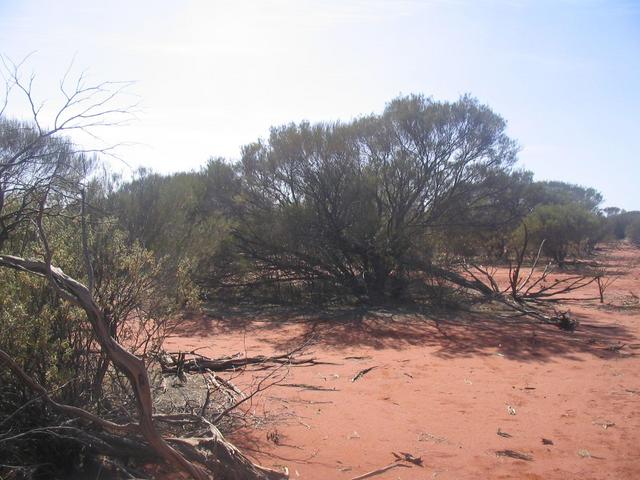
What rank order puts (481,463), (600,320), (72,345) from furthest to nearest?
(600,320) < (481,463) < (72,345)

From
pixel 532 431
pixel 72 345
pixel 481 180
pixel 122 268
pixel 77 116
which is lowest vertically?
pixel 532 431

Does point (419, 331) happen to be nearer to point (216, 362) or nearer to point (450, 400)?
point (450, 400)

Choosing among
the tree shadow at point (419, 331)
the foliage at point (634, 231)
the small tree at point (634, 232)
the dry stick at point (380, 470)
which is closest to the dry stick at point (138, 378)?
the dry stick at point (380, 470)

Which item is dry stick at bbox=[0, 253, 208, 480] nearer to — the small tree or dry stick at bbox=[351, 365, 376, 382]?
dry stick at bbox=[351, 365, 376, 382]

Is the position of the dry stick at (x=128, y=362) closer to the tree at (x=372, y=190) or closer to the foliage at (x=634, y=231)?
the tree at (x=372, y=190)

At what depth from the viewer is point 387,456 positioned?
199 inches

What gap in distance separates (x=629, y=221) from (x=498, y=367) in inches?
2396

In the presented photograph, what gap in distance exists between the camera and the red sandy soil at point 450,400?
4988 mm

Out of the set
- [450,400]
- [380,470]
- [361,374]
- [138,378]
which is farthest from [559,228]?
[138,378]

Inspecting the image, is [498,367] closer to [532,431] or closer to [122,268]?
[532,431]

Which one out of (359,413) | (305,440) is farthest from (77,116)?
(359,413)

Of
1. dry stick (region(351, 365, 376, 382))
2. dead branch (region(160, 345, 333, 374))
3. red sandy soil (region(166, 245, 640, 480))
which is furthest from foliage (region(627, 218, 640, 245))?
dead branch (region(160, 345, 333, 374))

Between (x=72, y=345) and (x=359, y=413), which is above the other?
(x=72, y=345)

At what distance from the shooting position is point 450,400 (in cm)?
701
